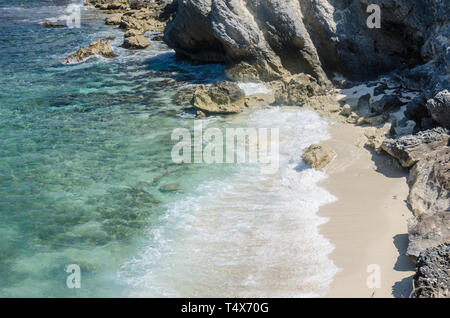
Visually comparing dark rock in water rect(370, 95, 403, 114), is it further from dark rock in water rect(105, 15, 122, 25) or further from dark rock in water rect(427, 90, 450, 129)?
dark rock in water rect(105, 15, 122, 25)

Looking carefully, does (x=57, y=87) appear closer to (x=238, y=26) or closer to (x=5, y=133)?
(x=5, y=133)

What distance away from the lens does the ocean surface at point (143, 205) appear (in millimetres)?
7332

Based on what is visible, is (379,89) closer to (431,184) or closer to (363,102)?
(363,102)

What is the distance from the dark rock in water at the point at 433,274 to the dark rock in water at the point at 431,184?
1.64 metres

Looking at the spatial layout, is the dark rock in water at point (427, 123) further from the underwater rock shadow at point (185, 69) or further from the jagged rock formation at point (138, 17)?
the jagged rock formation at point (138, 17)

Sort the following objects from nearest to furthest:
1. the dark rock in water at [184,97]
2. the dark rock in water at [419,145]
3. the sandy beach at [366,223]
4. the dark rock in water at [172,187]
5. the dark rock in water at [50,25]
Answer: the sandy beach at [366,223], the dark rock in water at [419,145], the dark rock in water at [172,187], the dark rock in water at [184,97], the dark rock in water at [50,25]

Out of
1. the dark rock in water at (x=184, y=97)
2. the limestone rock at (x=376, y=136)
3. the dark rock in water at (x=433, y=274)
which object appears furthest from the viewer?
the dark rock in water at (x=184, y=97)

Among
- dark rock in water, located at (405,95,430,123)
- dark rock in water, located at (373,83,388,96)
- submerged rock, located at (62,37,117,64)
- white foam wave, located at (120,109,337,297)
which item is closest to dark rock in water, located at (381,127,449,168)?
dark rock in water, located at (405,95,430,123)

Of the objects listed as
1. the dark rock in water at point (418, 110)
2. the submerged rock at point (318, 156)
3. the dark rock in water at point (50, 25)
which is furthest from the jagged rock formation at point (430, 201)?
the dark rock in water at point (50, 25)

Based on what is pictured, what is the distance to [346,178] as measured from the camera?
32.6 feet

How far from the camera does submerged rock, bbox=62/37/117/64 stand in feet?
67.5

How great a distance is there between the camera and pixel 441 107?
9781mm

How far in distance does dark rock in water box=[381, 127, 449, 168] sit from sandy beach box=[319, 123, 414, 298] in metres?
0.35
